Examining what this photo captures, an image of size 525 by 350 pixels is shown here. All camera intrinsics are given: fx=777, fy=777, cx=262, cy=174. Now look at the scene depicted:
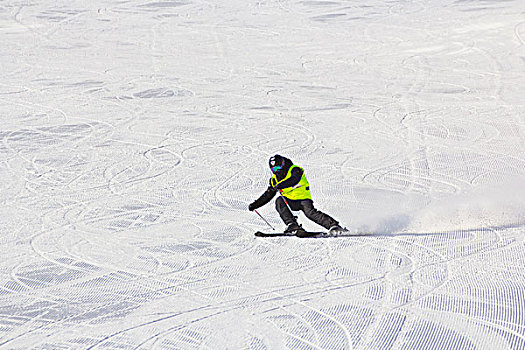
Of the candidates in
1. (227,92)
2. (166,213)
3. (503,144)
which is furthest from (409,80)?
(166,213)

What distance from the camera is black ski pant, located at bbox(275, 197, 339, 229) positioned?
654 centimetres

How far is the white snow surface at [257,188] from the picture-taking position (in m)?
5.12

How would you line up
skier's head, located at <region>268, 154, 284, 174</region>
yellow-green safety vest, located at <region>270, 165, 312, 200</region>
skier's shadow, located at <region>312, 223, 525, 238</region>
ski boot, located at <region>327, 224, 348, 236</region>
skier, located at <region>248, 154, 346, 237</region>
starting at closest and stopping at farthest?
skier's head, located at <region>268, 154, 284, 174</region> < skier, located at <region>248, 154, 346, 237</region> < yellow-green safety vest, located at <region>270, 165, 312, 200</region> < ski boot, located at <region>327, 224, 348, 236</region> < skier's shadow, located at <region>312, 223, 525, 238</region>

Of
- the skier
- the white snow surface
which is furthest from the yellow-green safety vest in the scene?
the white snow surface

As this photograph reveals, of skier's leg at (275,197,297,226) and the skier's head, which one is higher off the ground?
the skier's head

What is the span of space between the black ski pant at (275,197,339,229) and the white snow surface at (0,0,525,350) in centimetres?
19

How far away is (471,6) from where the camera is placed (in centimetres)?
2238

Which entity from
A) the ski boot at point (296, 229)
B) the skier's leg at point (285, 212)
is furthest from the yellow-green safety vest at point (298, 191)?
the ski boot at point (296, 229)

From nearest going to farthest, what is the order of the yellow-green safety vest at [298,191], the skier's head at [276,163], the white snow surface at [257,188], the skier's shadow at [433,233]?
the white snow surface at [257,188] → the skier's head at [276,163] → the yellow-green safety vest at [298,191] → the skier's shadow at [433,233]

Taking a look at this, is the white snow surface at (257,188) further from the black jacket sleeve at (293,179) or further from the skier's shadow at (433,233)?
the black jacket sleeve at (293,179)

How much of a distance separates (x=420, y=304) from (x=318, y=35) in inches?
578

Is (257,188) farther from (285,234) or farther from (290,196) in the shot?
(290,196)

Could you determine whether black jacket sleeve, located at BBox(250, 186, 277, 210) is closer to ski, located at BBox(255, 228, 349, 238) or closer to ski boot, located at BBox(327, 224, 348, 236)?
ski, located at BBox(255, 228, 349, 238)

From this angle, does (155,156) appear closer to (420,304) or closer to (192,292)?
(192,292)
